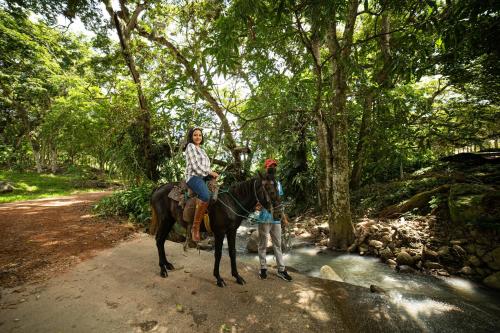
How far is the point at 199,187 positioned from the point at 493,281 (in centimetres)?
601

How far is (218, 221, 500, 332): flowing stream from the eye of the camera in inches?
151

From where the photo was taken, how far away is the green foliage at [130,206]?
866 centimetres

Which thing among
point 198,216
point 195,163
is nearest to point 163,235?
point 198,216

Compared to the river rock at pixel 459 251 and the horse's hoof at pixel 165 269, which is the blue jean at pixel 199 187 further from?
the river rock at pixel 459 251

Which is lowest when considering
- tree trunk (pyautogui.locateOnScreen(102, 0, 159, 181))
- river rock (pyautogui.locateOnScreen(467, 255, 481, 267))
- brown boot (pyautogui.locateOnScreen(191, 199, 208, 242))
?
river rock (pyautogui.locateOnScreen(467, 255, 481, 267))

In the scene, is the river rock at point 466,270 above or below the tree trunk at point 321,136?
below

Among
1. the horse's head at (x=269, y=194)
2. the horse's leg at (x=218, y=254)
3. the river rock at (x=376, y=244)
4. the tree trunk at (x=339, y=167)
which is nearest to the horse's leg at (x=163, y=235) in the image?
the horse's leg at (x=218, y=254)

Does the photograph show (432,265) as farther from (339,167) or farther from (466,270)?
(339,167)

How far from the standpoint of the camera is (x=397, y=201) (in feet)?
30.9

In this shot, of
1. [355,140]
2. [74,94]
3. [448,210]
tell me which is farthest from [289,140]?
[74,94]

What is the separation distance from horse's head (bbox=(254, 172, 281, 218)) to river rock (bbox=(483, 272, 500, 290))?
4.54m

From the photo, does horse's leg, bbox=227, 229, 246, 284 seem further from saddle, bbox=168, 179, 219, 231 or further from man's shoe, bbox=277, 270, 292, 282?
man's shoe, bbox=277, 270, 292, 282

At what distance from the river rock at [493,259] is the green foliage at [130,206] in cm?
893

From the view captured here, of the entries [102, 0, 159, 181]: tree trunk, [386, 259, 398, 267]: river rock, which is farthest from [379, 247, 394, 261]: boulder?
[102, 0, 159, 181]: tree trunk
